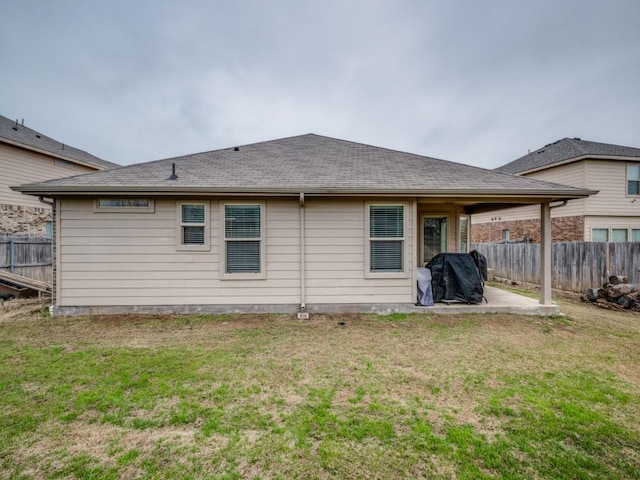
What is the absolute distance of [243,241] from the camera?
6.00 metres

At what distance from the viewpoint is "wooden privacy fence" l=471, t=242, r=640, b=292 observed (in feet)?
26.1

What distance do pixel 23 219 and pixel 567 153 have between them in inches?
941

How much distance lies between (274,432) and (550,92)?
2552 cm

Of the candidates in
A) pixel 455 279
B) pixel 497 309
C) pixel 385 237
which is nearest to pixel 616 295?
pixel 497 309

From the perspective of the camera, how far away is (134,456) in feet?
6.90

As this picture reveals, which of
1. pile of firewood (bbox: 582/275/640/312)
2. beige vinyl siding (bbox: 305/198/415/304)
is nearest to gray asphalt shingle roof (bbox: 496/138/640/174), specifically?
pile of firewood (bbox: 582/275/640/312)

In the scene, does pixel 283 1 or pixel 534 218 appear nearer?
pixel 283 1

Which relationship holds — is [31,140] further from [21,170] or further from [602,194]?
[602,194]

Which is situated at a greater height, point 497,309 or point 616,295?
point 616,295

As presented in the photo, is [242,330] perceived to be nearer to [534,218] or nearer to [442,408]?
[442,408]

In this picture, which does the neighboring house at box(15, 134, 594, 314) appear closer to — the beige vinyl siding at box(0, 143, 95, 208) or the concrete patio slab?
the concrete patio slab

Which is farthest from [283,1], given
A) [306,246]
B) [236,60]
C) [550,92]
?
[550,92]

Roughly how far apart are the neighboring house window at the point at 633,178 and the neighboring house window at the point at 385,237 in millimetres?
13742

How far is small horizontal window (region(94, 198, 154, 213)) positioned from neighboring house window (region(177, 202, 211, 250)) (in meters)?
0.63
